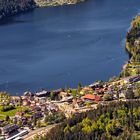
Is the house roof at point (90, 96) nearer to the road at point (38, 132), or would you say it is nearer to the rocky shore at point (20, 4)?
the road at point (38, 132)

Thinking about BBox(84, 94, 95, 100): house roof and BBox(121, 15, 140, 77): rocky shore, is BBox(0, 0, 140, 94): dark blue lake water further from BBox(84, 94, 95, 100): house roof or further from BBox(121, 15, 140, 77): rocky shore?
BBox(84, 94, 95, 100): house roof

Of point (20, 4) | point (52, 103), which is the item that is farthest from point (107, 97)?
point (20, 4)

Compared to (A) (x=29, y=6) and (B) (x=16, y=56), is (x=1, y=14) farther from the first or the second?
(B) (x=16, y=56)

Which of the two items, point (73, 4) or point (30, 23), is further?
point (73, 4)

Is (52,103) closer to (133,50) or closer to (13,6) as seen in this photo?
(133,50)

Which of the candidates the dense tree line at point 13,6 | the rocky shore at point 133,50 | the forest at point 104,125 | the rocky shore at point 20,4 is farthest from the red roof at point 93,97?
the rocky shore at point 20,4

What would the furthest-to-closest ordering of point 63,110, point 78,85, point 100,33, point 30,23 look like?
point 30,23, point 100,33, point 78,85, point 63,110

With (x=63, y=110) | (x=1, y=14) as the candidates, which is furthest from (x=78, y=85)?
(x=1, y=14)
